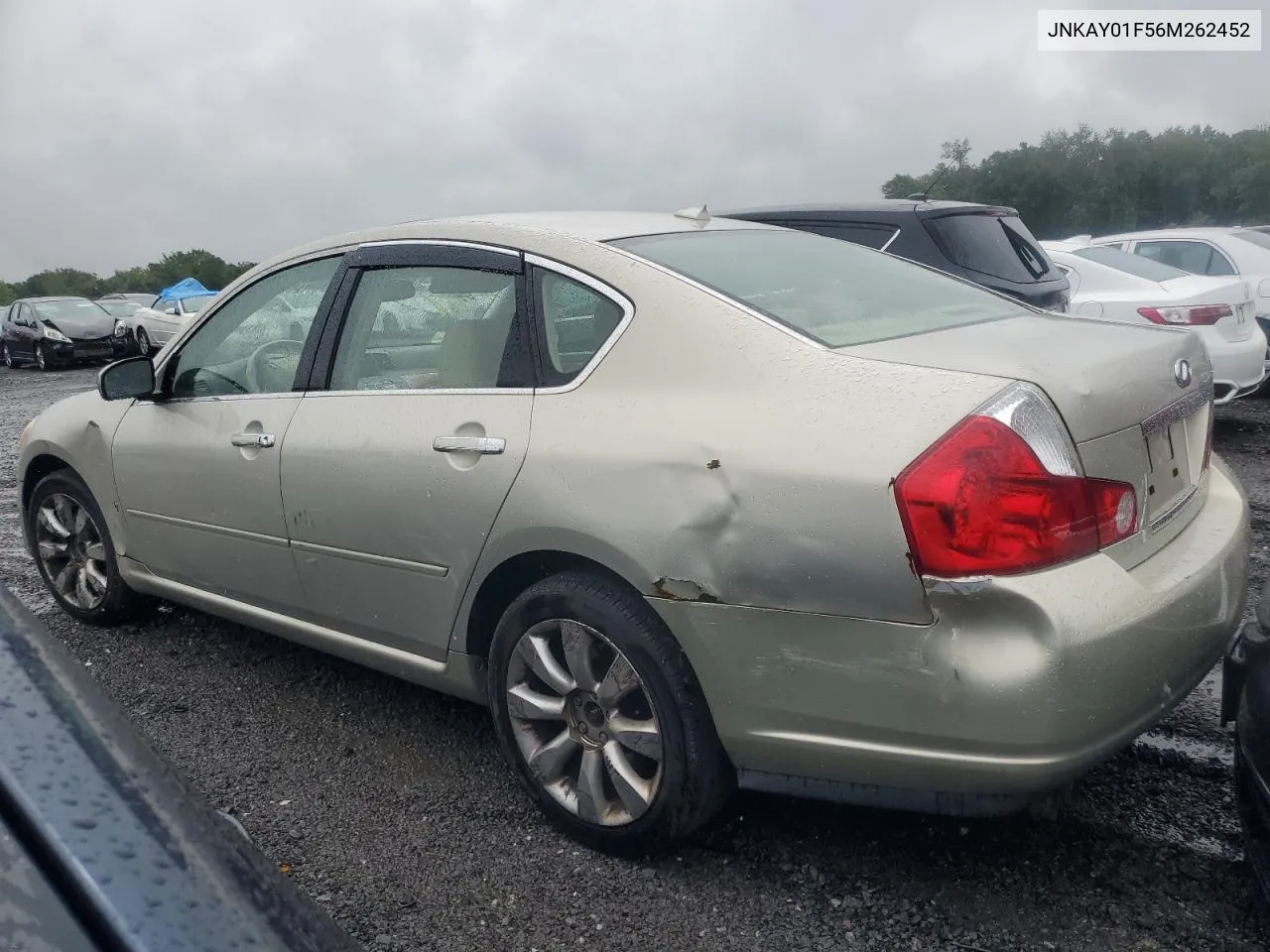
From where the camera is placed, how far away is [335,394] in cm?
325

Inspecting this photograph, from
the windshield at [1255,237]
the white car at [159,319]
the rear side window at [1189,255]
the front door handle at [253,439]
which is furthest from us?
the white car at [159,319]

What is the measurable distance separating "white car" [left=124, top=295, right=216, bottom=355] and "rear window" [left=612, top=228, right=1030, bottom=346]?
19077 mm

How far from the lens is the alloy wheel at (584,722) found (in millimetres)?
2543

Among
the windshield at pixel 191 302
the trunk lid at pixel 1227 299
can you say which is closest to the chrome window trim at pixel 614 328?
the trunk lid at pixel 1227 299

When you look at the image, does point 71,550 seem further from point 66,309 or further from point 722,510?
point 66,309

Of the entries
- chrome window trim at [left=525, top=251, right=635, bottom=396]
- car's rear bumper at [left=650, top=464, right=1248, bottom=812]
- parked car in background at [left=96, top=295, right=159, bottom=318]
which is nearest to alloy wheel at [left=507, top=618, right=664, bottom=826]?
car's rear bumper at [left=650, top=464, right=1248, bottom=812]

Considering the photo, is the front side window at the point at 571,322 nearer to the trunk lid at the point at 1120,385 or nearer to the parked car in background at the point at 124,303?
the trunk lid at the point at 1120,385

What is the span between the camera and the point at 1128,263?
859cm

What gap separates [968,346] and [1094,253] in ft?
22.8

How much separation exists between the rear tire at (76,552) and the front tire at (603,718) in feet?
7.28

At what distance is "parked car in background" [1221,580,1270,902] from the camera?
202 centimetres

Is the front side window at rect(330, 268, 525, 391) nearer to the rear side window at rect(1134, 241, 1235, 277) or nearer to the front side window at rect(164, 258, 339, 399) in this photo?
the front side window at rect(164, 258, 339, 399)

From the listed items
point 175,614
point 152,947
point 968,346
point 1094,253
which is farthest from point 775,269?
point 1094,253

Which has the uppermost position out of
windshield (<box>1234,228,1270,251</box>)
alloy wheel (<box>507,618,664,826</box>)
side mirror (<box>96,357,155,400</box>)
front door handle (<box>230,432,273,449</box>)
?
side mirror (<box>96,357,155,400</box>)
